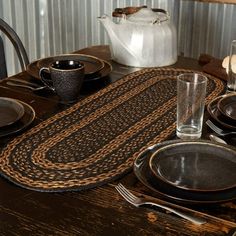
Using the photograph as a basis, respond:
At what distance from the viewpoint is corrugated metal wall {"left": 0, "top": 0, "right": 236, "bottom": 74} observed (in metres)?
2.55

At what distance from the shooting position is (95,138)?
43.5 inches

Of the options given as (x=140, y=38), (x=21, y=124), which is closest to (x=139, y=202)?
(x=21, y=124)

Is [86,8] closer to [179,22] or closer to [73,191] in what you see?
[179,22]

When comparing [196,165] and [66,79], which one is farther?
[66,79]

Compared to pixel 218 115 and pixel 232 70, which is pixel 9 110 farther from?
pixel 232 70

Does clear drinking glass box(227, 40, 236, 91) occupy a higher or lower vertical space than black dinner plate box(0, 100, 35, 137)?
higher

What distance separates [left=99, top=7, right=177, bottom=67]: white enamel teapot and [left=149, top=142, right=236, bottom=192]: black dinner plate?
69 cm

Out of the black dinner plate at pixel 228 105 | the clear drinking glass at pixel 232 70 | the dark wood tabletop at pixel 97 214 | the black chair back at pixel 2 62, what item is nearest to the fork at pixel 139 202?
the dark wood tabletop at pixel 97 214

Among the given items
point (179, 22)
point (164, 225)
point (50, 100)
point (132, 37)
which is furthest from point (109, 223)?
point (179, 22)

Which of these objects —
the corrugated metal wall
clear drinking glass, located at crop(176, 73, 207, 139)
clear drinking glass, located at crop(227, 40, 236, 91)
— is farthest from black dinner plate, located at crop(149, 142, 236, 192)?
the corrugated metal wall

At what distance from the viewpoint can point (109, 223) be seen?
81 cm

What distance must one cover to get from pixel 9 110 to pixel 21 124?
10cm

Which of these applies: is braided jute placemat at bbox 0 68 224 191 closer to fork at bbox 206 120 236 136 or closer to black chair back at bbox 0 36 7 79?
fork at bbox 206 120 236 136

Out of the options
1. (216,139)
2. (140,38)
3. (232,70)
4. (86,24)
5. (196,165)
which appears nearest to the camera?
(196,165)
